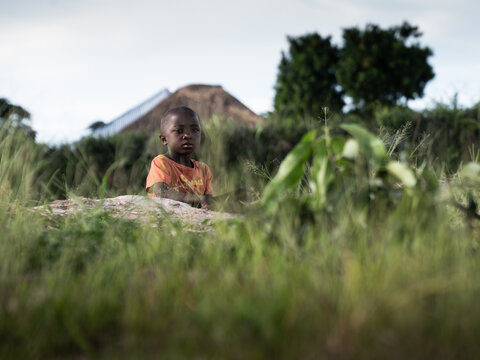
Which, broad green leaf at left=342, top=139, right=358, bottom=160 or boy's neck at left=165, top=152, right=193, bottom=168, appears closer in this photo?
broad green leaf at left=342, top=139, right=358, bottom=160

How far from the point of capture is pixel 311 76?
2561cm

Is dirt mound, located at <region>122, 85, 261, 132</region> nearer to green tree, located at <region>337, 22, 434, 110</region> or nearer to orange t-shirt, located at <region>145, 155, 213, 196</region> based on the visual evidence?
Answer: orange t-shirt, located at <region>145, 155, 213, 196</region>

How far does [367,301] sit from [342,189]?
73 centimetres

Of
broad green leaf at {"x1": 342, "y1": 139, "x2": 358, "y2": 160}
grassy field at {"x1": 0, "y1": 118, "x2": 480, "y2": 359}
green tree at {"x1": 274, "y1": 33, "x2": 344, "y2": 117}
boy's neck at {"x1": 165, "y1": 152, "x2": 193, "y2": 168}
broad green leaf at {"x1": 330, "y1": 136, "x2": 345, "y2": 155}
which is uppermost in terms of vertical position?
green tree at {"x1": 274, "y1": 33, "x2": 344, "y2": 117}

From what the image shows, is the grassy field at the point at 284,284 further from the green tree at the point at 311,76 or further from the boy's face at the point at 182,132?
the green tree at the point at 311,76

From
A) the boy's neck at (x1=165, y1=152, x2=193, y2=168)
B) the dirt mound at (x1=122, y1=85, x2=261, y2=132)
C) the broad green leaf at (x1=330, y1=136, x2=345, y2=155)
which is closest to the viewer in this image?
the broad green leaf at (x1=330, y1=136, x2=345, y2=155)

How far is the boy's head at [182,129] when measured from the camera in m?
4.00

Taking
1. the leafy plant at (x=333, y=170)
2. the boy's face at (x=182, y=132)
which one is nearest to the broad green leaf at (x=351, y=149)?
the leafy plant at (x=333, y=170)

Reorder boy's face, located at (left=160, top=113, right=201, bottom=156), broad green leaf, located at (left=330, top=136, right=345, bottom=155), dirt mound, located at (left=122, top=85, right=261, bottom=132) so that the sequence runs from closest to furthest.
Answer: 1. broad green leaf, located at (left=330, top=136, right=345, bottom=155)
2. boy's face, located at (left=160, top=113, right=201, bottom=156)
3. dirt mound, located at (left=122, top=85, right=261, bottom=132)

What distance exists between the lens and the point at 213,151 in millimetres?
6160

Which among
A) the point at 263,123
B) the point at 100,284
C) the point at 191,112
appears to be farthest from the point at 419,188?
the point at 263,123

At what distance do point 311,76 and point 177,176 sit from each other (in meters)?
22.7

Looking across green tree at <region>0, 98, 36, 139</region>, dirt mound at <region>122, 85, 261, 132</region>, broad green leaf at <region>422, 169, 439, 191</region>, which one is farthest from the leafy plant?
dirt mound at <region>122, 85, 261, 132</region>

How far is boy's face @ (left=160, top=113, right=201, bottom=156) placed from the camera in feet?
13.1
